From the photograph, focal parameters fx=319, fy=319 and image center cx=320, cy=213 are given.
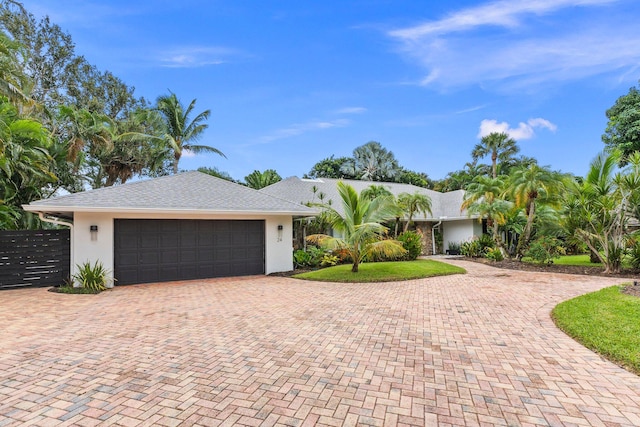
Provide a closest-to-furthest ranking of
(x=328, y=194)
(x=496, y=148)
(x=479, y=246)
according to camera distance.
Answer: (x=479, y=246), (x=328, y=194), (x=496, y=148)

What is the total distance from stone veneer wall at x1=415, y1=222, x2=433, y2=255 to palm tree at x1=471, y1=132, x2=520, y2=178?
16.4 meters

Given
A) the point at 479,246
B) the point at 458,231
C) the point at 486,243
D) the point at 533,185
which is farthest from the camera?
the point at 458,231

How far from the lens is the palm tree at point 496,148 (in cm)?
3309

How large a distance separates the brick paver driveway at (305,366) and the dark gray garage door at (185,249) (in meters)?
3.36

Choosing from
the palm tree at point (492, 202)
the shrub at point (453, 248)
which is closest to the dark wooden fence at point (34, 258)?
the palm tree at point (492, 202)

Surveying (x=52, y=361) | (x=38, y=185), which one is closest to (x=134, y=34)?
(x=38, y=185)

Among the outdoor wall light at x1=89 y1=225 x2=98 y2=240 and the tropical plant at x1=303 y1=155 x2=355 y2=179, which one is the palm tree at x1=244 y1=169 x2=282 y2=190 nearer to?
the tropical plant at x1=303 y1=155 x2=355 y2=179

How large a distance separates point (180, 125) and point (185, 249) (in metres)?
16.3

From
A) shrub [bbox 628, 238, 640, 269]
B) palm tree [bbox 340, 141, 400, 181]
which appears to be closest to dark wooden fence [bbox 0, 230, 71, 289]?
shrub [bbox 628, 238, 640, 269]

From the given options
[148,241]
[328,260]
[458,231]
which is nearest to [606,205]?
[458,231]

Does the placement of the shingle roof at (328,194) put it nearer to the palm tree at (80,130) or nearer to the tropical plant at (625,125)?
the palm tree at (80,130)

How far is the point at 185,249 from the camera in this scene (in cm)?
1170

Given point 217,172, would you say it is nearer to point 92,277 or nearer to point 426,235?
point 426,235

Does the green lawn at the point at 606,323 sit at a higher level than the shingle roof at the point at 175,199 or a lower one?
lower
